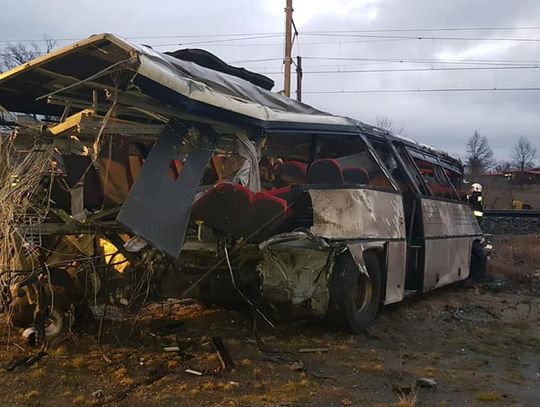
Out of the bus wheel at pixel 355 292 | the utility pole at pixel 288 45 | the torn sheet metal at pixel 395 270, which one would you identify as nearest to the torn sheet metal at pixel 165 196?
the bus wheel at pixel 355 292

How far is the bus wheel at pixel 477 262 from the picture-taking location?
1181cm

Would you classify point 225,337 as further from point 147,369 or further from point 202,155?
point 202,155

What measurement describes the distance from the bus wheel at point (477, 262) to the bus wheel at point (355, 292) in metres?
5.30

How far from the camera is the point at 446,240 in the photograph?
931 cm

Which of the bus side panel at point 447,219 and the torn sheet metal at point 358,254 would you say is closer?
the torn sheet metal at point 358,254

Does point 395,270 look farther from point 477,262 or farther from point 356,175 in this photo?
point 477,262

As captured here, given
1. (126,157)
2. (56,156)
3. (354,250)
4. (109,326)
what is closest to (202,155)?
(126,157)

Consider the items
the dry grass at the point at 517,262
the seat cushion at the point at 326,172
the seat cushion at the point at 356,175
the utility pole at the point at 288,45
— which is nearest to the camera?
the seat cushion at the point at 326,172

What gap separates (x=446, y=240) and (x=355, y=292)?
124 inches

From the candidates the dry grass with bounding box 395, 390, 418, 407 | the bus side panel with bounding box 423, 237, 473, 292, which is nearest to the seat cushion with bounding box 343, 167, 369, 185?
the bus side panel with bounding box 423, 237, 473, 292

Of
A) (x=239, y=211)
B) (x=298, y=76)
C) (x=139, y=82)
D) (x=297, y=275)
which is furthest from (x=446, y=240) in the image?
(x=298, y=76)

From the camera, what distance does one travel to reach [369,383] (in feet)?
16.8

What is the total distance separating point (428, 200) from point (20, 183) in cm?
563

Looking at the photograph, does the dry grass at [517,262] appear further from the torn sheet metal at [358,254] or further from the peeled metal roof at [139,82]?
the peeled metal roof at [139,82]
